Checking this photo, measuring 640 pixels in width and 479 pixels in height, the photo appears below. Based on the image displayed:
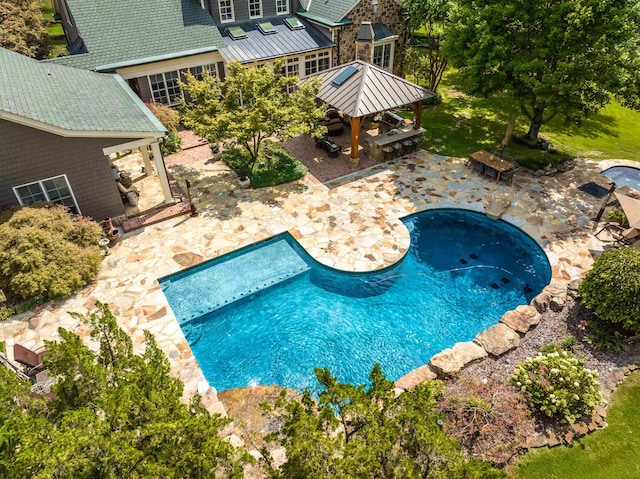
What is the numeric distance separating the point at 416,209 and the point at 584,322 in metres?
7.74

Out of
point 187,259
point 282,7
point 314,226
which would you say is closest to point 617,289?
Result: point 314,226

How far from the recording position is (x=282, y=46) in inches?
985

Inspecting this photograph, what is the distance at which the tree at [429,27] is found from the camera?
23.8 m

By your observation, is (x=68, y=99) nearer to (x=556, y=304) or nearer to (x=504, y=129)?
(x=556, y=304)

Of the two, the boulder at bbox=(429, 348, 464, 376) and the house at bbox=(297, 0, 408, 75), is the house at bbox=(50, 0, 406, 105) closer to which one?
the house at bbox=(297, 0, 408, 75)

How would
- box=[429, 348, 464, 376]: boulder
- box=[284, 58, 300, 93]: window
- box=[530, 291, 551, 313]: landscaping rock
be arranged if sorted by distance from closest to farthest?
box=[429, 348, 464, 376]: boulder → box=[530, 291, 551, 313]: landscaping rock → box=[284, 58, 300, 93]: window

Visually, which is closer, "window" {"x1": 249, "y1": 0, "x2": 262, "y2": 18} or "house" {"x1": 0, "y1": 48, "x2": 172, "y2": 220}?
"house" {"x1": 0, "y1": 48, "x2": 172, "y2": 220}

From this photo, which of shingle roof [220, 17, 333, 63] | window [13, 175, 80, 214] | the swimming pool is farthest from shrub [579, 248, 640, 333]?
shingle roof [220, 17, 333, 63]

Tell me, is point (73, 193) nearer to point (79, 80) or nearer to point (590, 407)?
point (79, 80)

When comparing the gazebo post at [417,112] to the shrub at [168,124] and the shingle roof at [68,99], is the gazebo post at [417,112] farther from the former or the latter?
the shingle roof at [68,99]

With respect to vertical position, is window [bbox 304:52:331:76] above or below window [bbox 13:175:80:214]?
above

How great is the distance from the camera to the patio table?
63.8 feet

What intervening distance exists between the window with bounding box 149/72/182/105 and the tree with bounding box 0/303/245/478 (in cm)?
1940

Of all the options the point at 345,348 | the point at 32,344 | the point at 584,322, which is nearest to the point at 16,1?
the point at 32,344
